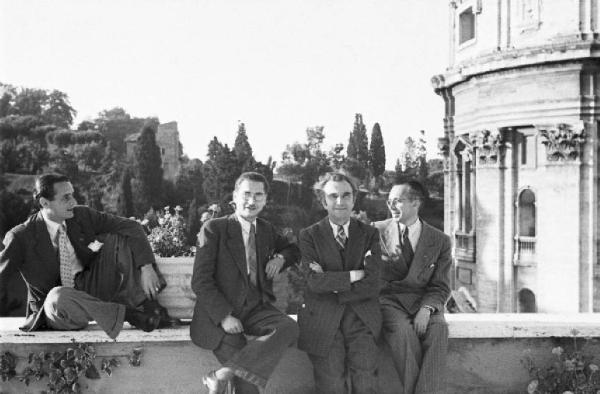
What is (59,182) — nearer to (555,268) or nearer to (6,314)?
(6,314)

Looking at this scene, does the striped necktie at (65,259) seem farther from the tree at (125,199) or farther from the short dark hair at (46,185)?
the tree at (125,199)

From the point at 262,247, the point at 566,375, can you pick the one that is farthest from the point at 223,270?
the point at 566,375

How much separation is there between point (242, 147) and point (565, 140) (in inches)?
1318

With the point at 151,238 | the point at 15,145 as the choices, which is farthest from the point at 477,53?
the point at 15,145

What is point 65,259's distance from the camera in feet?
16.2

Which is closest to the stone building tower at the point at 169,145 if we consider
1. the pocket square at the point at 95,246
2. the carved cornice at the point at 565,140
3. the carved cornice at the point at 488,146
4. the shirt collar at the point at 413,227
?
the carved cornice at the point at 488,146

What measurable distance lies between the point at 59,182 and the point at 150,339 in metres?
1.36

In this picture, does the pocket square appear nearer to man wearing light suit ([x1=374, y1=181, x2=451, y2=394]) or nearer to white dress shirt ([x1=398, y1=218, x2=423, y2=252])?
man wearing light suit ([x1=374, y1=181, x2=451, y2=394])

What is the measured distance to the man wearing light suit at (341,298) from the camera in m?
4.71

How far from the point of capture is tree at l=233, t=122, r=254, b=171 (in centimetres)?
5113

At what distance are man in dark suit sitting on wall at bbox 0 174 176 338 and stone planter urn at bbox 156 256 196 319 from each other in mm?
87

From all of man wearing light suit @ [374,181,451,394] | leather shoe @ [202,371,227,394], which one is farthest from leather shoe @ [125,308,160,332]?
man wearing light suit @ [374,181,451,394]

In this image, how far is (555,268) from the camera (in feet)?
72.5

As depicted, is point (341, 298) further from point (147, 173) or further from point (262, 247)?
point (147, 173)
